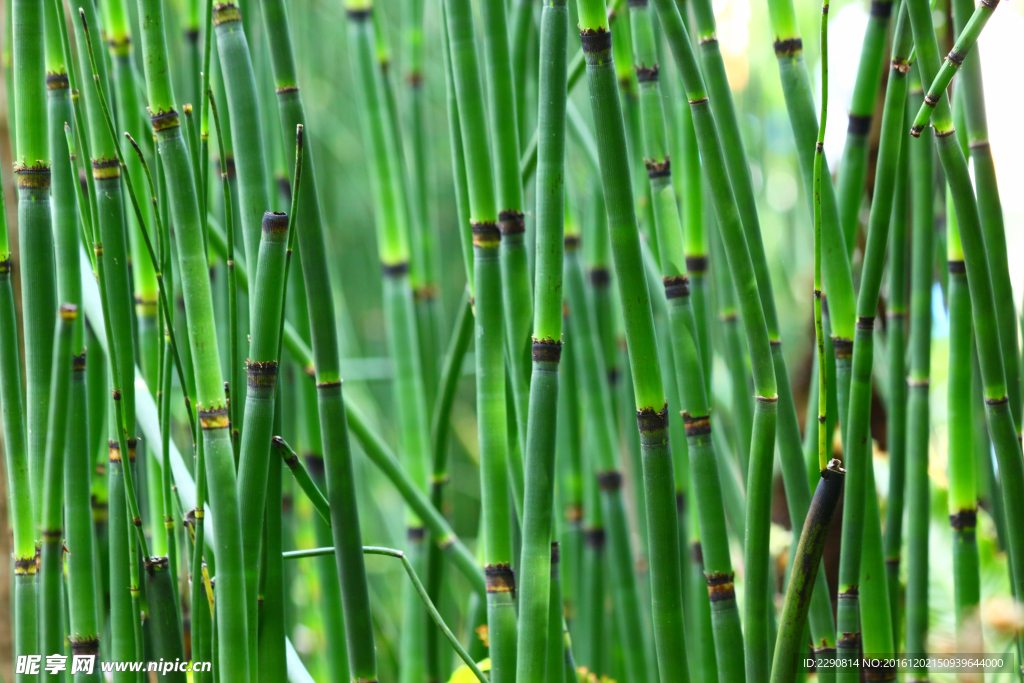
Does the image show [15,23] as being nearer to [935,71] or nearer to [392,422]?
[935,71]

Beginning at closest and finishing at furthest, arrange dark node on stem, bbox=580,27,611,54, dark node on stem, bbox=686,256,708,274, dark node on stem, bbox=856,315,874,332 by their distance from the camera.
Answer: dark node on stem, bbox=580,27,611,54
dark node on stem, bbox=856,315,874,332
dark node on stem, bbox=686,256,708,274

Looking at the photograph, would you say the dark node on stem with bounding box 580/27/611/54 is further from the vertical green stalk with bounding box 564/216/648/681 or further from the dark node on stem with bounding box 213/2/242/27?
the vertical green stalk with bounding box 564/216/648/681

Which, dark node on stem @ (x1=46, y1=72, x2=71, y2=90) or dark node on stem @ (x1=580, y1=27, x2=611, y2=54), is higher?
dark node on stem @ (x1=46, y1=72, x2=71, y2=90)

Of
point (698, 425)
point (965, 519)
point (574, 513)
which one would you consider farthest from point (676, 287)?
point (574, 513)

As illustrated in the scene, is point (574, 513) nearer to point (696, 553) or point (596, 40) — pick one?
point (696, 553)

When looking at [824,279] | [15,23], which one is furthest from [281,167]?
[824,279]

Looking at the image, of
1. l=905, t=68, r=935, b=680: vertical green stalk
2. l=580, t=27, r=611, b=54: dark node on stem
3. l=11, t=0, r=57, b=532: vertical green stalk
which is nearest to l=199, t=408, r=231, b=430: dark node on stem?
l=11, t=0, r=57, b=532: vertical green stalk
